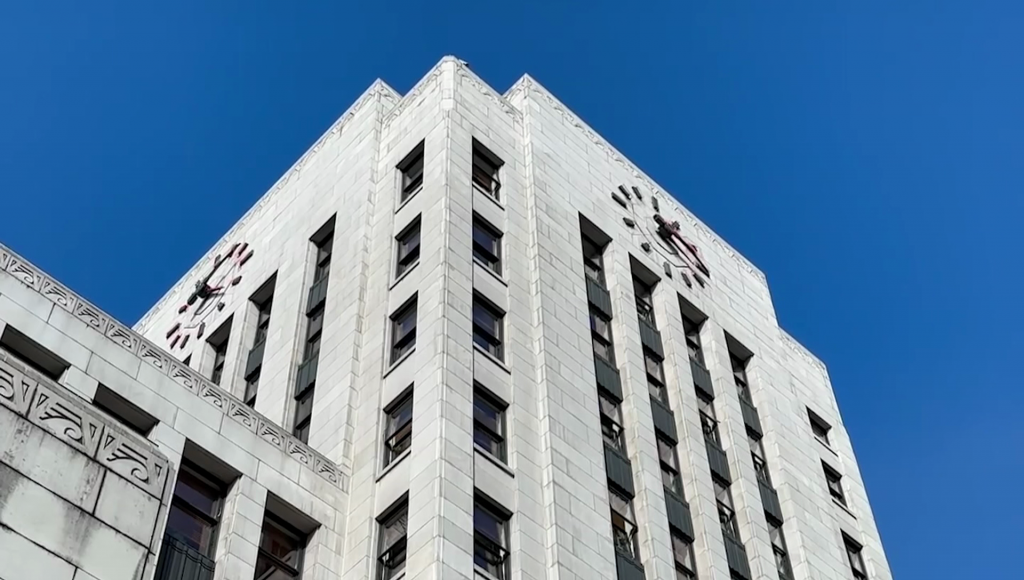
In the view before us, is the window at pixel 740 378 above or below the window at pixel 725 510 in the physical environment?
above

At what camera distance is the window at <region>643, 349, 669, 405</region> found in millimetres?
47250

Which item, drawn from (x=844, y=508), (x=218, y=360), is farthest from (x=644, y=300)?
(x=218, y=360)

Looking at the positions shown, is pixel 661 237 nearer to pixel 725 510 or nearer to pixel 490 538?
pixel 725 510

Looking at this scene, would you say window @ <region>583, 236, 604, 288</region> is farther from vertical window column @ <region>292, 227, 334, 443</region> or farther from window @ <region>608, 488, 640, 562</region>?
window @ <region>608, 488, 640, 562</region>

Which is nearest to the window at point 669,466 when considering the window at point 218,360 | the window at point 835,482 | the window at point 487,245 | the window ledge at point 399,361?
the window at point 487,245

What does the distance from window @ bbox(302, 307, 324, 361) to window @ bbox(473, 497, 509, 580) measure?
10982mm

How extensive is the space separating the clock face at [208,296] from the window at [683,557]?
21.4 metres

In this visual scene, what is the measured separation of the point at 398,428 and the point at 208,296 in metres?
20.0

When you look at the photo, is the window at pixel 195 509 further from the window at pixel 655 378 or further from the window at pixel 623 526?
the window at pixel 655 378

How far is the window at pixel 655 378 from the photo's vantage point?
47.2m

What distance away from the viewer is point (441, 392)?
36188 millimetres

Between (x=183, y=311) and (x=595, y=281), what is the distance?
18.8 metres

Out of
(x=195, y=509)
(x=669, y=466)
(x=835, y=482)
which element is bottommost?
(x=195, y=509)

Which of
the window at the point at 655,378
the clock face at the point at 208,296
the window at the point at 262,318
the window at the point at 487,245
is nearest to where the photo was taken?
the window at the point at 487,245
